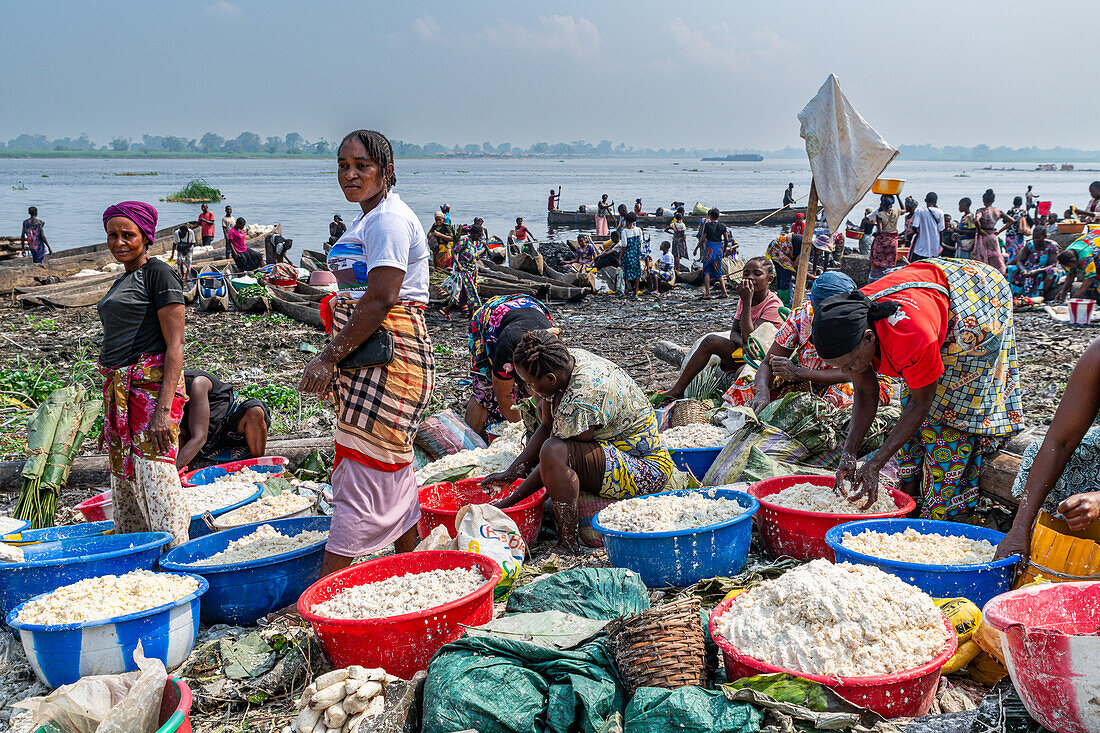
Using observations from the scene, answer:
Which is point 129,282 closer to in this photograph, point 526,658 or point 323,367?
point 323,367

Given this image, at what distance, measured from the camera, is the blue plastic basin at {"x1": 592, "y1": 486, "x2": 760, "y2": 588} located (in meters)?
2.95

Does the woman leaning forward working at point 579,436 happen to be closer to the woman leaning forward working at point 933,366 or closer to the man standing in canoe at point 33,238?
the woman leaning forward working at point 933,366

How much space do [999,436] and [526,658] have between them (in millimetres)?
2186

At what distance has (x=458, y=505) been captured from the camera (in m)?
3.86

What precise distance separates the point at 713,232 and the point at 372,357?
12.7 m

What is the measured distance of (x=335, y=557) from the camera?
2939 millimetres

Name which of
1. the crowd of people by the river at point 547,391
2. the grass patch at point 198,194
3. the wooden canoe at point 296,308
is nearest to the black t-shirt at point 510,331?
the crowd of people by the river at point 547,391

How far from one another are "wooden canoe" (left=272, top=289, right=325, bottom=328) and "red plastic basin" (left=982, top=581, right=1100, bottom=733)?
1008 cm

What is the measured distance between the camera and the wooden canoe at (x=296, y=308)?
11.3 meters

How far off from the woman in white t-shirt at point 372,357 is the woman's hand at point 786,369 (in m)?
2.19

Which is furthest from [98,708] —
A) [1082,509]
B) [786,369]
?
[786,369]

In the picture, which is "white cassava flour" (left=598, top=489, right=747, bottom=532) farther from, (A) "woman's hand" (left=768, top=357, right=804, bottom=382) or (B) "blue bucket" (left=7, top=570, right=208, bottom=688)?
(B) "blue bucket" (left=7, top=570, right=208, bottom=688)

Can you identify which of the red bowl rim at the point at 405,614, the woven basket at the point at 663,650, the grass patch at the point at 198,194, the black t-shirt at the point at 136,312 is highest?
the grass patch at the point at 198,194

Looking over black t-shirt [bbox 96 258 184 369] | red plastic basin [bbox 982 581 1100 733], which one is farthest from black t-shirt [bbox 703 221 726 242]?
red plastic basin [bbox 982 581 1100 733]
